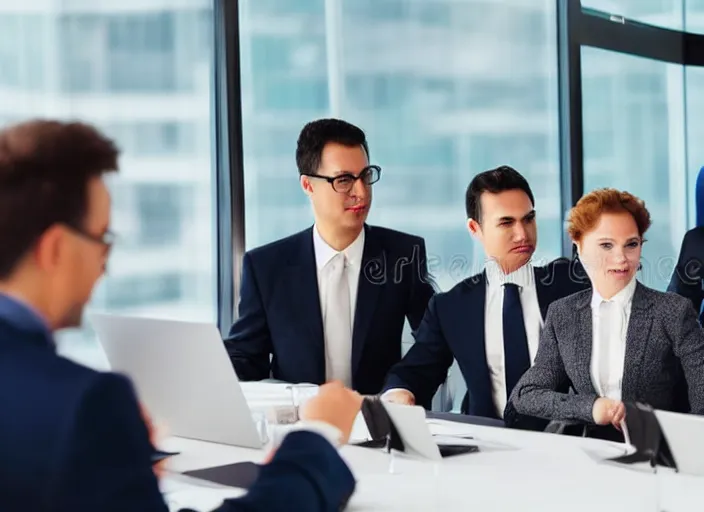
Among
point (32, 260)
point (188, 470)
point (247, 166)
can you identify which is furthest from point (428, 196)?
→ point (32, 260)

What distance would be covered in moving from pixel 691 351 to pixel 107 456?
75.8 inches

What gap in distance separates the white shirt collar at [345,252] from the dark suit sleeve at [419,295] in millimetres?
223

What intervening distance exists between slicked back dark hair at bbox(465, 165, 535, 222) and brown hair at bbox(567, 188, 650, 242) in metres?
0.38

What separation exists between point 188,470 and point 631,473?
3.00 feet

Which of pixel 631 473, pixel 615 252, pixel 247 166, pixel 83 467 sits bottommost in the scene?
pixel 631 473

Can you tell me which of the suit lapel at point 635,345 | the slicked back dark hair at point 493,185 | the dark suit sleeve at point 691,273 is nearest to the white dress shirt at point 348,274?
the slicked back dark hair at point 493,185

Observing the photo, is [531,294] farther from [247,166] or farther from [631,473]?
[247,166]

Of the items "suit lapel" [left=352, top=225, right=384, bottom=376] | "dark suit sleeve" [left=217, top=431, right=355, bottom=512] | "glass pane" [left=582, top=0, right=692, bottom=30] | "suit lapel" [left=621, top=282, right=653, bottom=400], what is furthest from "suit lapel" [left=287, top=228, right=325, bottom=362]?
"glass pane" [left=582, top=0, right=692, bottom=30]

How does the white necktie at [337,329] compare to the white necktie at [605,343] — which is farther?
the white necktie at [337,329]

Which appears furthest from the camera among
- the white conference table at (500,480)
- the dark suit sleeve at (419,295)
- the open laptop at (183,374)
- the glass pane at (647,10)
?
the glass pane at (647,10)

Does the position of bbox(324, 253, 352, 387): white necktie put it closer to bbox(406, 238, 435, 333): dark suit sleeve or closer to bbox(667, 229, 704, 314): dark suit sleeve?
bbox(406, 238, 435, 333): dark suit sleeve

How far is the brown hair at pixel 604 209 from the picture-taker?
282 cm

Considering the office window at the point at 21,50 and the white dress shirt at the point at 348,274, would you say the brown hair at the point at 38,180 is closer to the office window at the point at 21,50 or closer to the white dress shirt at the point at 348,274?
the white dress shirt at the point at 348,274

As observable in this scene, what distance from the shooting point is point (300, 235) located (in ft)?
11.9
